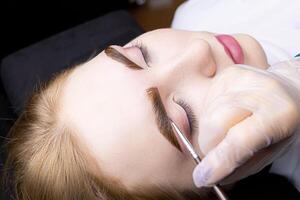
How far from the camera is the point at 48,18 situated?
176 cm

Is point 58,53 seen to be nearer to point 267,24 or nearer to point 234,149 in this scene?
point 267,24

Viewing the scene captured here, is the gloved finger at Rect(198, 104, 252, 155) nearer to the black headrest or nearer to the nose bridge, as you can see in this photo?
the nose bridge

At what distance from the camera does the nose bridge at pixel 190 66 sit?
0.78m

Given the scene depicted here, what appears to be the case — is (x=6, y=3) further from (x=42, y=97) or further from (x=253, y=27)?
(x=253, y=27)

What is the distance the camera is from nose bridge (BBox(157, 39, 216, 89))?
777mm

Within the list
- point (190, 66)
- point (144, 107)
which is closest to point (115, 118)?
point (144, 107)

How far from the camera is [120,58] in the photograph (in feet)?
2.66

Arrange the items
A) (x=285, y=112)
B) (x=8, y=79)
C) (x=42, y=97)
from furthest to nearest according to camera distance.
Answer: (x=8, y=79) → (x=42, y=97) → (x=285, y=112)

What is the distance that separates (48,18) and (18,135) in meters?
0.92

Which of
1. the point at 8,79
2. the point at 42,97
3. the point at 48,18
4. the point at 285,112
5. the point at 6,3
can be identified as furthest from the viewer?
the point at 48,18

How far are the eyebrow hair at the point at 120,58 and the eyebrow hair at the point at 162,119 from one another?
7 centimetres

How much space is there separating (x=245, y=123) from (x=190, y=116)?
18cm

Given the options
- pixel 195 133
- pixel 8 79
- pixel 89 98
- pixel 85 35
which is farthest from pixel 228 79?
pixel 8 79

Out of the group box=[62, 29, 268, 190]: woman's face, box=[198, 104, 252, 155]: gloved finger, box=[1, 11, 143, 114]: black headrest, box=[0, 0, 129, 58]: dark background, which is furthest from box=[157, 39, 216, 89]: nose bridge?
box=[0, 0, 129, 58]: dark background
